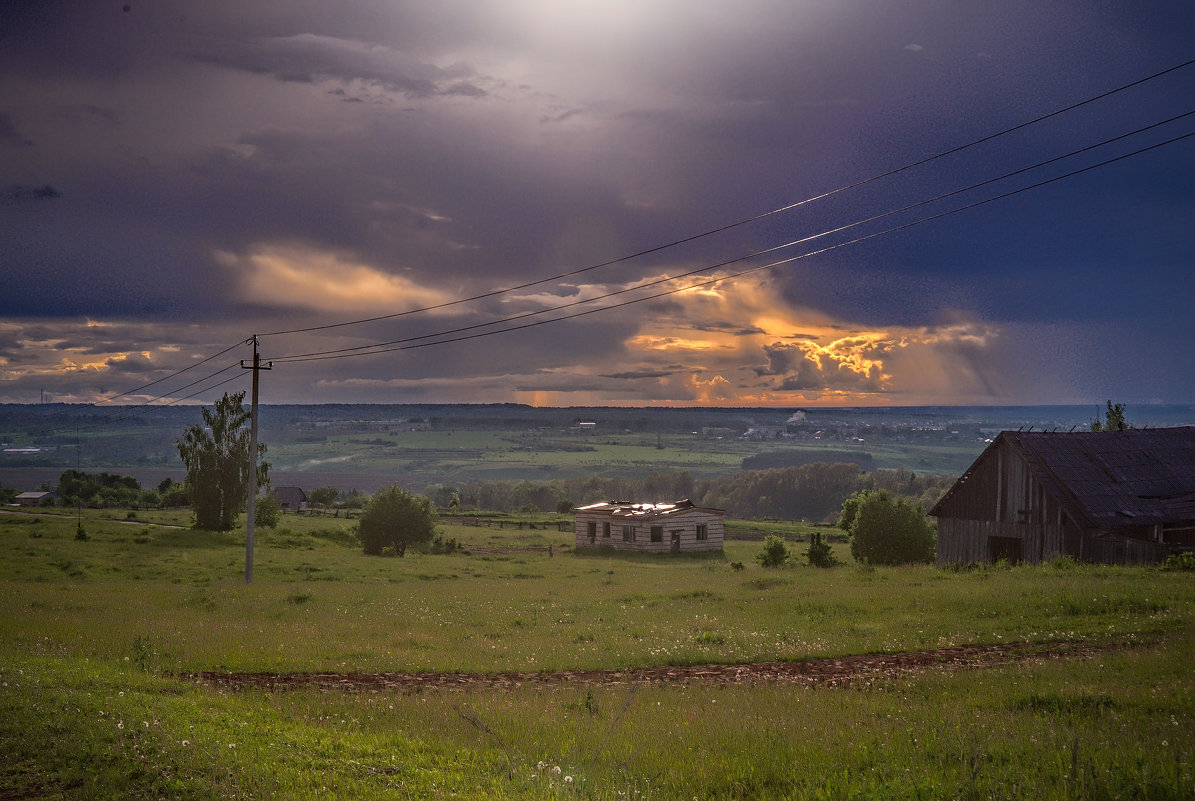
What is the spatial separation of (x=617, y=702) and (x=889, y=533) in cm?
4108

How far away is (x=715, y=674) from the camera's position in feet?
53.8

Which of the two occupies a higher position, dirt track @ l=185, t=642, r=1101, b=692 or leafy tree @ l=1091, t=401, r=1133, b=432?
leafy tree @ l=1091, t=401, r=1133, b=432

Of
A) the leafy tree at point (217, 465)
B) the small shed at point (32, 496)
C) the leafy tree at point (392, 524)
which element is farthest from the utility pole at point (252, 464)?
the small shed at point (32, 496)

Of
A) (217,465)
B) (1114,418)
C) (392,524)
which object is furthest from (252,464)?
(1114,418)

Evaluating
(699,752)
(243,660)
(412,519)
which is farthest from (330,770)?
(412,519)

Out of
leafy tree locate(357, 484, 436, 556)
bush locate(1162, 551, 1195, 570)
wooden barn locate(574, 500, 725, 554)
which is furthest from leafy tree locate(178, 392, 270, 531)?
bush locate(1162, 551, 1195, 570)

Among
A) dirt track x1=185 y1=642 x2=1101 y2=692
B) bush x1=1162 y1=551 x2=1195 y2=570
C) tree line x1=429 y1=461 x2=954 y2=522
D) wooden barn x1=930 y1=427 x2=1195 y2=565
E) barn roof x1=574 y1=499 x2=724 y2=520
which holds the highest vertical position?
wooden barn x1=930 y1=427 x2=1195 y2=565

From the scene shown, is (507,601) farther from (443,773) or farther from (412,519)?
(412,519)

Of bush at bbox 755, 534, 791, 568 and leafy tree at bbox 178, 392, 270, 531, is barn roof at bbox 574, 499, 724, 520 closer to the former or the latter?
bush at bbox 755, 534, 791, 568

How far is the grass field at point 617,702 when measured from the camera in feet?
27.8

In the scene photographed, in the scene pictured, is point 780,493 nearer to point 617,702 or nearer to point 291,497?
point 291,497

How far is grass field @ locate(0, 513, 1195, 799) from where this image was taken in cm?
846

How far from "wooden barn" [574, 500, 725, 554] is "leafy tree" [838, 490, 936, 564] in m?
20.6

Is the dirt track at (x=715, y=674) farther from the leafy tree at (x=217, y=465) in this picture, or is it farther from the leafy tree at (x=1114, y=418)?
the leafy tree at (x=217, y=465)
